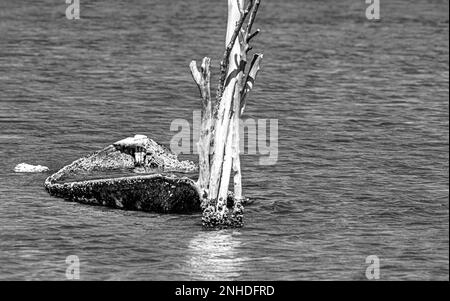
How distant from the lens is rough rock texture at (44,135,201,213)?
31500 millimetres

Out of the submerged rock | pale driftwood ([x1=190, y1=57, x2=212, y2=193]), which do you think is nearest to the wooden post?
pale driftwood ([x1=190, y1=57, x2=212, y2=193])

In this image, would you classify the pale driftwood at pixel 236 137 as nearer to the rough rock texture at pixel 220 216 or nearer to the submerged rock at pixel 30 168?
the rough rock texture at pixel 220 216

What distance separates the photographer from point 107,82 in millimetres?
56375

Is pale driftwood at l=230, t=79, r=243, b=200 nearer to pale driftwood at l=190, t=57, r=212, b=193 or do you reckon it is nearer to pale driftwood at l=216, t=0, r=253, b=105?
pale driftwood at l=216, t=0, r=253, b=105

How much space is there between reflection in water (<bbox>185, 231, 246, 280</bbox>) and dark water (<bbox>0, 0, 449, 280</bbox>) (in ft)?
0.18

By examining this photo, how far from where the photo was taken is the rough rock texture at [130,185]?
103ft

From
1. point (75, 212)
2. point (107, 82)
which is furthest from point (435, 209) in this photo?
point (107, 82)

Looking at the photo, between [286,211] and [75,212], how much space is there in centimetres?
561

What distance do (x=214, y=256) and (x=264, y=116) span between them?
21481 mm

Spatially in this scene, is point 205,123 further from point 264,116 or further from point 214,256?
point 264,116

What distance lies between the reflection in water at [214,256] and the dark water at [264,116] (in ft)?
0.18

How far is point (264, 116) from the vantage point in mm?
49406

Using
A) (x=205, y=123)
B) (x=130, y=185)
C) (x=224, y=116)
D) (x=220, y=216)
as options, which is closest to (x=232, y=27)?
(x=224, y=116)

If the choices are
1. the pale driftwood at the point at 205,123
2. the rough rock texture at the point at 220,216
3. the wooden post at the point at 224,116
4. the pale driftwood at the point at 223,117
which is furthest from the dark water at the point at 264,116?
the pale driftwood at the point at 205,123
